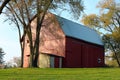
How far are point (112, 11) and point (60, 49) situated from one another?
2468 centimetres

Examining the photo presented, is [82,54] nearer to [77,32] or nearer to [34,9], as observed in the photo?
[77,32]

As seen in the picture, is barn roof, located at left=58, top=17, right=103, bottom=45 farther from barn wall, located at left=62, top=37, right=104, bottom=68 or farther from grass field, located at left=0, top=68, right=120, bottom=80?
grass field, located at left=0, top=68, right=120, bottom=80

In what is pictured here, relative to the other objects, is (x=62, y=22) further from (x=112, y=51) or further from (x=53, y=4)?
(x=112, y=51)

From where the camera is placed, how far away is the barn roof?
159 ft

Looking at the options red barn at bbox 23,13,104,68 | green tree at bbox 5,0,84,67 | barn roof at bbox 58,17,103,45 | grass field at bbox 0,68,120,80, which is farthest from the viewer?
barn roof at bbox 58,17,103,45

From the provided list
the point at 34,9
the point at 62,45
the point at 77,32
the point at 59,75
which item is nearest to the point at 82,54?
the point at 77,32

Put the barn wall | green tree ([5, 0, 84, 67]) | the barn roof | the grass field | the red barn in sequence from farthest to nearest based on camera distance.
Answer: the barn roof < the barn wall < the red barn < green tree ([5, 0, 84, 67]) < the grass field

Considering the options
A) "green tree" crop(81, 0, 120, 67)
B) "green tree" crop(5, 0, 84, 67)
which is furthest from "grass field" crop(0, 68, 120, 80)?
"green tree" crop(81, 0, 120, 67)

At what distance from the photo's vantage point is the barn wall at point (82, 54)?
1886 inches

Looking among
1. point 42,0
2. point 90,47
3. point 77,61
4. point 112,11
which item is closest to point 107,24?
point 112,11

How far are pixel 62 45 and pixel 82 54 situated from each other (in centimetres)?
531

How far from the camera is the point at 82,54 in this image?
5134 centimetres

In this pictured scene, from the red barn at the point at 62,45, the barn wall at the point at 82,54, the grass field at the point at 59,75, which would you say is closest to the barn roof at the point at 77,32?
the red barn at the point at 62,45

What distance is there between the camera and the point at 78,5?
39938 mm
